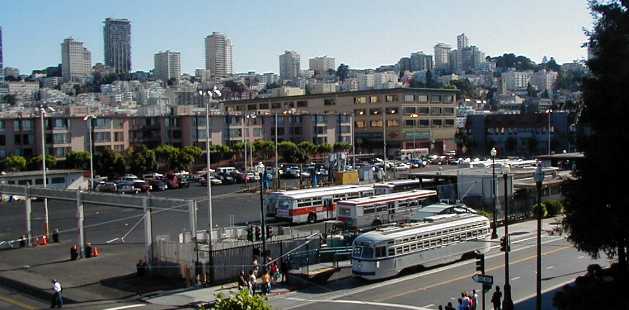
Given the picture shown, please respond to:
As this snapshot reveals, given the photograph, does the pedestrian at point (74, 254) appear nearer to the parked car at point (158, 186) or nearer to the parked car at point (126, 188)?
the parked car at point (126, 188)

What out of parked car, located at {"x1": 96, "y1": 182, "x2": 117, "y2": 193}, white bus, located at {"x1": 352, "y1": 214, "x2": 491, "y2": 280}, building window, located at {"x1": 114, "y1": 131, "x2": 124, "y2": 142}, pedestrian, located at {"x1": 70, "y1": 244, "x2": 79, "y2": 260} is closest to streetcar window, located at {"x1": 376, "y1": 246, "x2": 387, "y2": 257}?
white bus, located at {"x1": 352, "y1": 214, "x2": 491, "y2": 280}

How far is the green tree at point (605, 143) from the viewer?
17.7m

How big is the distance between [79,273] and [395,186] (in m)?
25.6

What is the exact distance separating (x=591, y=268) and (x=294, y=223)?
32436 mm

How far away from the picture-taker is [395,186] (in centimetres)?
5425

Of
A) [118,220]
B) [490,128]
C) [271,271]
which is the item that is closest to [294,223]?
[118,220]

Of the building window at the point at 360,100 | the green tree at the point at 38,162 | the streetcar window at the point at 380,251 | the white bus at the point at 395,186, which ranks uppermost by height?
the building window at the point at 360,100

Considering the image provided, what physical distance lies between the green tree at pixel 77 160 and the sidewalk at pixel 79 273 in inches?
1648

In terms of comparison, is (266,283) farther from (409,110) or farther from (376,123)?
(376,123)

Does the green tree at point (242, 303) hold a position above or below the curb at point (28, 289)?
above

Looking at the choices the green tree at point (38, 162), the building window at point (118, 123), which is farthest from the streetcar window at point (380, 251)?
the building window at point (118, 123)

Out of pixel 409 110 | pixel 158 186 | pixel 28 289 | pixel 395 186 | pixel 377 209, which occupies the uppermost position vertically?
pixel 409 110

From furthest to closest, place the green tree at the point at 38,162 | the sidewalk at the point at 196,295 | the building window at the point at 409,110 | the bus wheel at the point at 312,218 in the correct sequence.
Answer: the building window at the point at 409,110
the green tree at the point at 38,162
the bus wheel at the point at 312,218
the sidewalk at the point at 196,295

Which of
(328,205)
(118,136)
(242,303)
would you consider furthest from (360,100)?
(242,303)
